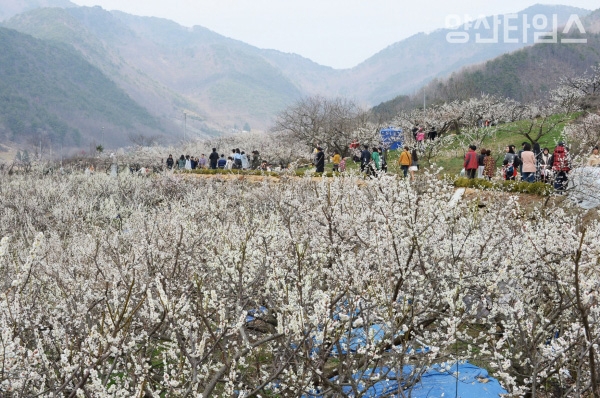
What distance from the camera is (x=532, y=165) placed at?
49.7ft

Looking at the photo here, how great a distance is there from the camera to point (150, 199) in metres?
22.0

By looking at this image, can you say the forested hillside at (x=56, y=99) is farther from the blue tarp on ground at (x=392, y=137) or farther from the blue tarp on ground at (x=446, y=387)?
the blue tarp on ground at (x=446, y=387)

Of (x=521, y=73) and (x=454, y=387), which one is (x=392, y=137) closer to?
(x=454, y=387)

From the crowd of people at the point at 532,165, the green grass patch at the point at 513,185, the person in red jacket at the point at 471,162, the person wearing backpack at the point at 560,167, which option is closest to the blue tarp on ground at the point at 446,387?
the crowd of people at the point at 532,165

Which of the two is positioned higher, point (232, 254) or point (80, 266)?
point (232, 254)

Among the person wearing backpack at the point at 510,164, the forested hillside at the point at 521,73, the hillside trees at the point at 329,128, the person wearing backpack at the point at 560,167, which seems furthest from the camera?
the forested hillside at the point at 521,73

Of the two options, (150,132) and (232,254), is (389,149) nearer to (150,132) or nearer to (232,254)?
(232,254)

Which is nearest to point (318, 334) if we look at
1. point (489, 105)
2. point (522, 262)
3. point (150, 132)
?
point (522, 262)

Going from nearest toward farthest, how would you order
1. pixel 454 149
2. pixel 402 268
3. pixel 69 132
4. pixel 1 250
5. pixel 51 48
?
pixel 1 250 → pixel 402 268 → pixel 454 149 → pixel 69 132 → pixel 51 48

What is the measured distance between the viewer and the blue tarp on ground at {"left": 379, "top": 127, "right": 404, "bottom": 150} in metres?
34.4

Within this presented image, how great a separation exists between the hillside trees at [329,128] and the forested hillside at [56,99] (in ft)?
335

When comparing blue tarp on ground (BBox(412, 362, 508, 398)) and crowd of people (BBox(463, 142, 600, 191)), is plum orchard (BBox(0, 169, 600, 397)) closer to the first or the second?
blue tarp on ground (BBox(412, 362, 508, 398))

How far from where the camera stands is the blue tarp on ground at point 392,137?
34362mm

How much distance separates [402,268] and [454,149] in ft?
78.2
